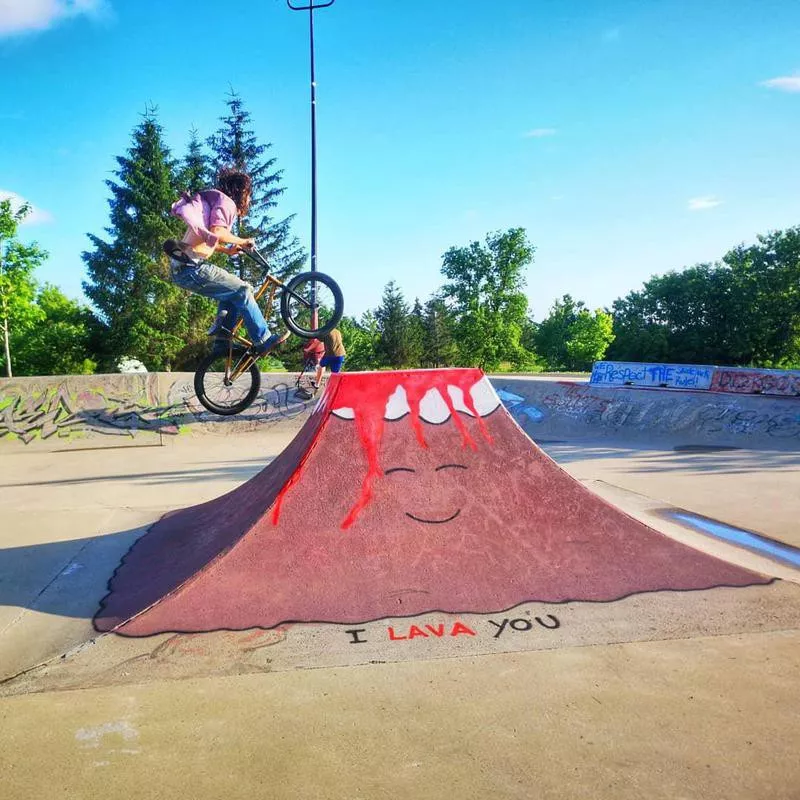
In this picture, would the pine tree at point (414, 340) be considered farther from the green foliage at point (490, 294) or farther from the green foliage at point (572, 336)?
the green foliage at point (572, 336)

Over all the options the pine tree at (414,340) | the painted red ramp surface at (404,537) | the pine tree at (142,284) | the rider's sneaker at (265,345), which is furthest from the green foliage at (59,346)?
the rider's sneaker at (265,345)

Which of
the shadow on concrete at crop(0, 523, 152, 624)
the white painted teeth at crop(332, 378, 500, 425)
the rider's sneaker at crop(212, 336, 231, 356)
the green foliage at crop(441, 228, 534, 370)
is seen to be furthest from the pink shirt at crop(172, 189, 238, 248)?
the green foliage at crop(441, 228, 534, 370)

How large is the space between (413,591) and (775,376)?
17049 mm

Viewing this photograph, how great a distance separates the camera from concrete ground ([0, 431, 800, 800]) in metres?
3.45

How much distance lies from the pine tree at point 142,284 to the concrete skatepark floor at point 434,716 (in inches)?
808

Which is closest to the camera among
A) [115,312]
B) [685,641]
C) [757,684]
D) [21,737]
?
[21,737]

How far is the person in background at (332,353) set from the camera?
19.0ft

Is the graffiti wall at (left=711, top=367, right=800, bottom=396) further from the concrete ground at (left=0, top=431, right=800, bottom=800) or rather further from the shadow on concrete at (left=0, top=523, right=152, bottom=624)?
the shadow on concrete at (left=0, top=523, right=152, bottom=624)

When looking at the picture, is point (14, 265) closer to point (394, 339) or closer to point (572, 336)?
point (394, 339)

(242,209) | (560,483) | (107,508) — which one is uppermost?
(242,209)

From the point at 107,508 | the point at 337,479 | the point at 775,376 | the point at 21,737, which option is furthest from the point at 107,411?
the point at 775,376

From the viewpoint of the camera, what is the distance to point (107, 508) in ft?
33.4

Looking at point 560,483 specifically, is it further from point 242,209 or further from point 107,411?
point 107,411

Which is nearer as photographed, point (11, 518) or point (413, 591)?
point (413, 591)
